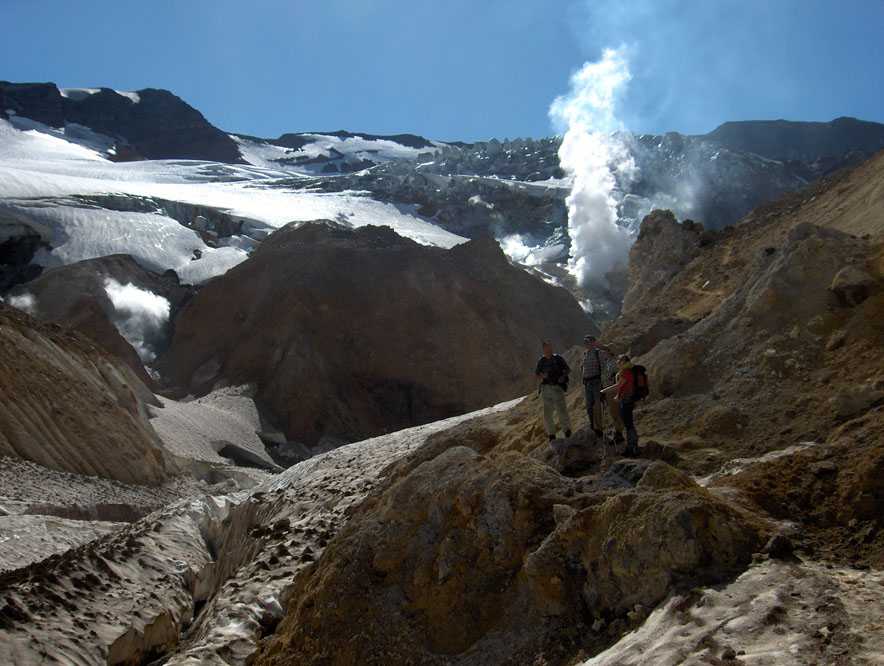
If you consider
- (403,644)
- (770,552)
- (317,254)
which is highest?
(317,254)

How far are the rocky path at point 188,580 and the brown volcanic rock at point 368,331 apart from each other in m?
25.6

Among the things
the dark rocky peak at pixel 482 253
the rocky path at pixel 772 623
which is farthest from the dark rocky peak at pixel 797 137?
the rocky path at pixel 772 623

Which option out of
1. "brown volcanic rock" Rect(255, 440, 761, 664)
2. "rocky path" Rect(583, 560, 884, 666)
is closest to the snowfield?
"brown volcanic rock" Rect(255, 440, 761, 664)

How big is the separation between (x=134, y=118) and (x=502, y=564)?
143m

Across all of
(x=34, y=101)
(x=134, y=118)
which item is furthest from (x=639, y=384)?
(x=134, y=118)

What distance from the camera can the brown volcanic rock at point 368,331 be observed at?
41281 millimetres

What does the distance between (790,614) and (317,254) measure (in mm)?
45161

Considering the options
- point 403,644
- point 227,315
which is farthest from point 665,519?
point 227,315

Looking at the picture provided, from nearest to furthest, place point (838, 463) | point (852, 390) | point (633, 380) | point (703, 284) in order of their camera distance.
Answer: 1. point (838, 463)
2. point (852, 390)
3. point (633, 380)
4. point (703, 284)

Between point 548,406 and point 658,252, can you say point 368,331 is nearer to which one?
point 658,252

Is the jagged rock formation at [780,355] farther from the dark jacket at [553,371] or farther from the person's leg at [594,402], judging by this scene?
the dark jacket at [553,371]

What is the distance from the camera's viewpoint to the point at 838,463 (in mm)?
5793

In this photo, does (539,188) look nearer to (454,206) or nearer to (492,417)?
(454,206)

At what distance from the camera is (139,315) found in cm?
5128
